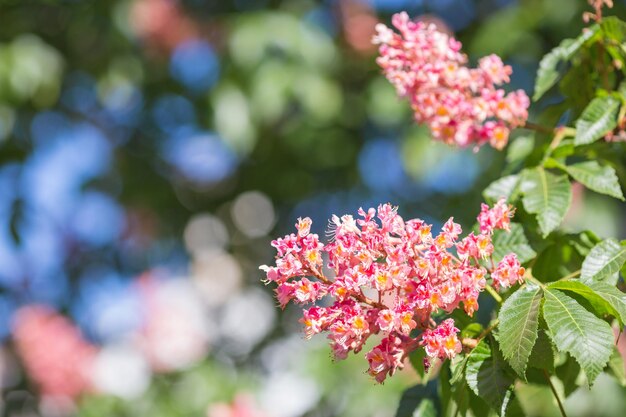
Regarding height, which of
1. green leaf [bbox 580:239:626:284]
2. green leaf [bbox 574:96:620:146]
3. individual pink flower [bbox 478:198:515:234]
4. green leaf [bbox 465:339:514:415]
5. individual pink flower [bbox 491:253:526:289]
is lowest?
green leaf [bbox 465:339:514:415]

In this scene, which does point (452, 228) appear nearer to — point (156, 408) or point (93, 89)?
point (156, 408)

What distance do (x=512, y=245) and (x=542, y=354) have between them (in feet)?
0.74

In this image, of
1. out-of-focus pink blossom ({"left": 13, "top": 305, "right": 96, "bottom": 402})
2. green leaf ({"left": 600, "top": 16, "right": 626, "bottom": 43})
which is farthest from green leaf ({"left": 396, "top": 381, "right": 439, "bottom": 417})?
out-of-focus pink blossom ({"left": 13, "top": 305, "right": 96, "bottom": 402})

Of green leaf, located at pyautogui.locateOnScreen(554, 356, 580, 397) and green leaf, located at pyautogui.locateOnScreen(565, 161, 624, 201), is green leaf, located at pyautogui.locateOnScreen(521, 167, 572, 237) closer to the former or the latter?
green leaf, located at pyautogui.locateOnScreen(565, 161, 624, 201)

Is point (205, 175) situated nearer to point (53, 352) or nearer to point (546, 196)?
point (53, 352)

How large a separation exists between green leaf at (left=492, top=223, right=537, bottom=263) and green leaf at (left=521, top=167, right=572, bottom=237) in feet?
0.10

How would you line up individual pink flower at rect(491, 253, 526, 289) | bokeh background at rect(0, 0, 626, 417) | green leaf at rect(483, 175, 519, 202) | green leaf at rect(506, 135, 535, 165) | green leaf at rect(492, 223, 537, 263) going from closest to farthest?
individual pink flower at rect(491, 253, 526, 289) < green leaf at rect(492, 223, 537, 263) < green leaf at rect(483, 175, 519, 202) < green leaf at rect(506, 135, 535, 165) < bokeh background at rect(0, 0, 626, 417)

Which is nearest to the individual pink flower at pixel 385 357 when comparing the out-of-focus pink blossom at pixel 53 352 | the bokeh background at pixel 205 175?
the bokeh background at pixel 205 175

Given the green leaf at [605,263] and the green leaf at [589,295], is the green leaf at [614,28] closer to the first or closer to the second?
the green leaf at [605,263]

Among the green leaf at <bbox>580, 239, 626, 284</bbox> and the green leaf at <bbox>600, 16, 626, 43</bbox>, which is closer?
the green leaf at <bbox>580, 239, 626, 284</bbox>

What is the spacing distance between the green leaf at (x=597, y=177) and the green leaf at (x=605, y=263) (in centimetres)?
13

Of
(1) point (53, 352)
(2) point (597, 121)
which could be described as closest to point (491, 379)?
(2) point (597, 121)

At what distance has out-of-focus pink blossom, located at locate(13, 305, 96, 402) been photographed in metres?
3.71

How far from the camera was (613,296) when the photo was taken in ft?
3.25
